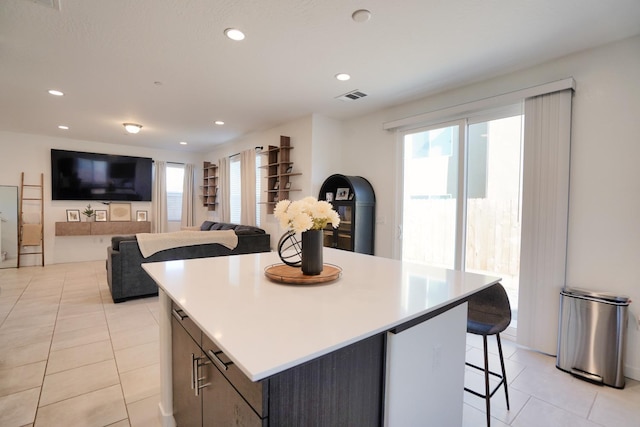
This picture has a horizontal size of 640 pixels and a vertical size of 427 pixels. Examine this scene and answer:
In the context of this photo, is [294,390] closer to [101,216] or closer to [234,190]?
[234,190]

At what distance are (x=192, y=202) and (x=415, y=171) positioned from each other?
6035 millimetres

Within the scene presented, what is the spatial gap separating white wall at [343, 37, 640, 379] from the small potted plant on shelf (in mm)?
7913

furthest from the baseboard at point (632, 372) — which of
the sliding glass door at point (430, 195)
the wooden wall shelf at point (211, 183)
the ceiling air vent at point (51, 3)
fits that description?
the wooden wall shelf at point (211, 183)

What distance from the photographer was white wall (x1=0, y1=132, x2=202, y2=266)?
18.8 ft

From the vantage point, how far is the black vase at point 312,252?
1546 millimetres

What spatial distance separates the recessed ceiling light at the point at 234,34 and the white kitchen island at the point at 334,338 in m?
1.78

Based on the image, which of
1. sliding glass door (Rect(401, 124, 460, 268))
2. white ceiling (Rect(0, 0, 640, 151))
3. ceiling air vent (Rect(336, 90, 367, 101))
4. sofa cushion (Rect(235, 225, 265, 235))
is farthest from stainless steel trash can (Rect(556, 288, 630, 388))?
sofa cushion (Rect(235, 225, 265, 235))

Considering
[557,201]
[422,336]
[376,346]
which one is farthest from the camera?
[557,201]

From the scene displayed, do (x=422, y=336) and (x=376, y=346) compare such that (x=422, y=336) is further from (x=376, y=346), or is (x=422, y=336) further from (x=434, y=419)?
(x=434, y=419)

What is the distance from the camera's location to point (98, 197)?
652 cm

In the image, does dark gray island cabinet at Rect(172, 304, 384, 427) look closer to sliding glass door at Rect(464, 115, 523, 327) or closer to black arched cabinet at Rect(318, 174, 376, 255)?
sliding glass door at Rect(464, 115, 523, 327)

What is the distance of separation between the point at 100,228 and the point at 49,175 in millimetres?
1426

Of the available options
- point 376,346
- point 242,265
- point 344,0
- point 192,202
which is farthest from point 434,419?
point 192,202

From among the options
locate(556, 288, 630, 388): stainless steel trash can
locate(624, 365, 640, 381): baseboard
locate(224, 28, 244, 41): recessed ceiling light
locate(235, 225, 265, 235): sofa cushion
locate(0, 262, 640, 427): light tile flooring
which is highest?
locate(224, 28, 244, 41): recessed ceiling light
